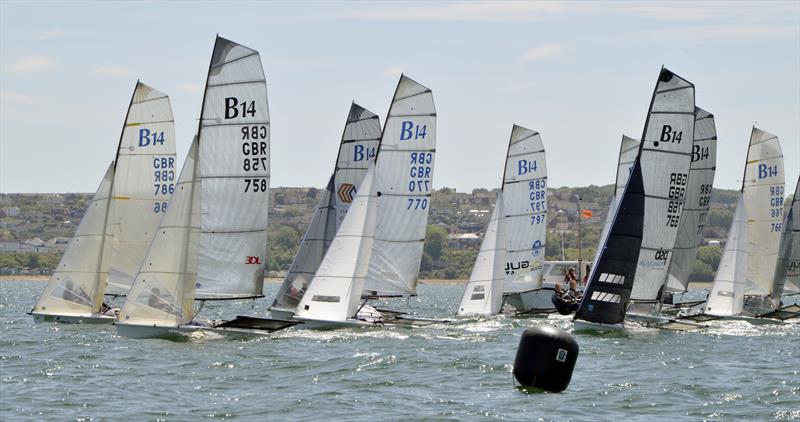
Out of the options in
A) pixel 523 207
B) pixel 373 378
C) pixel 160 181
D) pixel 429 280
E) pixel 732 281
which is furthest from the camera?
pixel 429 280

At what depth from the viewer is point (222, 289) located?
112 feet

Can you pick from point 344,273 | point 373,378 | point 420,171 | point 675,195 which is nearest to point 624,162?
point 675,195

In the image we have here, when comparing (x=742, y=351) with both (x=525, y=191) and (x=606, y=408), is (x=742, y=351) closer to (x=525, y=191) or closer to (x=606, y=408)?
(x=606, y=408)

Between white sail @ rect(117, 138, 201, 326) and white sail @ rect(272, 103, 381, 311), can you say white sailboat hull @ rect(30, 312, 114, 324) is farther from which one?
white sail @ rect(272, 103, 381, 311)

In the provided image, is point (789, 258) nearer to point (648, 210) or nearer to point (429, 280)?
point (648, 210)

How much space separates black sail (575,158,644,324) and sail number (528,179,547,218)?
11128 millimetres

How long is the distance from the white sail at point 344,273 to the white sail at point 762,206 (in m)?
16.9

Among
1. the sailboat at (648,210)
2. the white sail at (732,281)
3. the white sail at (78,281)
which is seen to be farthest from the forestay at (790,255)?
the white sail at (78,281)

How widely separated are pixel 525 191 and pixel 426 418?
27.0m

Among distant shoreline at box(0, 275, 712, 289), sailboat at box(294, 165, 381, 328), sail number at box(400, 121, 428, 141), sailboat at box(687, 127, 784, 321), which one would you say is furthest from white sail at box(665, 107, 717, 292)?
distant shoreline at box(0, 275, 712, 289)

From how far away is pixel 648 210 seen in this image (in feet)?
129

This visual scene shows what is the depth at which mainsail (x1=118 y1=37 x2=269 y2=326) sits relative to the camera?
108 feet

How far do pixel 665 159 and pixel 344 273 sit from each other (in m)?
9.26

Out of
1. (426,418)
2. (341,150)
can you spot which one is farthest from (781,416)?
(341,150)
